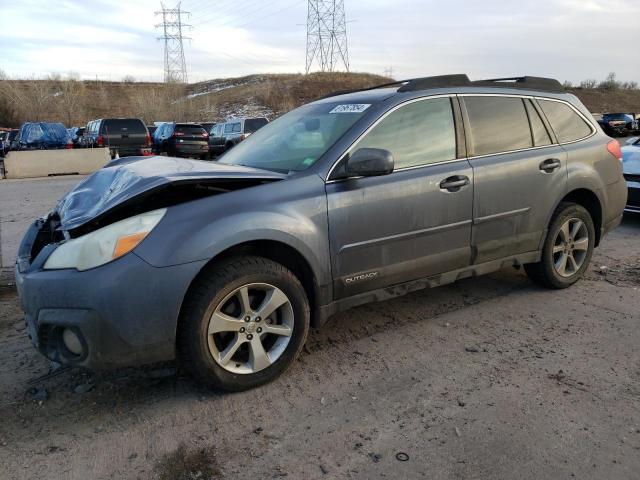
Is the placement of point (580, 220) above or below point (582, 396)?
above

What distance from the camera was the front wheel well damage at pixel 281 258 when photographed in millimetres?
3013

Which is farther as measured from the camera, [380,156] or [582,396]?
[380,156]

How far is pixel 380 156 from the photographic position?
328 cm

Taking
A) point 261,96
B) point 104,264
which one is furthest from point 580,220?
point 261,96

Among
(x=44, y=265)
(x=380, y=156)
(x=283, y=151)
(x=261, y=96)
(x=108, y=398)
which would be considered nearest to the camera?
(x=44, y=265)

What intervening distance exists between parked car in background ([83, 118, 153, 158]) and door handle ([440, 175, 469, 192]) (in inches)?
702

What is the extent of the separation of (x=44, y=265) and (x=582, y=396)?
3051mm

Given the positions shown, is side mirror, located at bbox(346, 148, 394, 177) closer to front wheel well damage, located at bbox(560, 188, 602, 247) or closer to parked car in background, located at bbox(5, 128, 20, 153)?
front wheel well damage, located at bbox(560, 188, 602, 247)

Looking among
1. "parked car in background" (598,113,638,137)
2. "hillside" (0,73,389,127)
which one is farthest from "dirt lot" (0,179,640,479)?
"hillside" (0,73,389,127)

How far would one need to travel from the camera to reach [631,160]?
783 cm

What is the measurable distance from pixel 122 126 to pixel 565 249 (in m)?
18.5

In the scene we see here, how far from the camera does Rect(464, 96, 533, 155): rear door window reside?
404cm

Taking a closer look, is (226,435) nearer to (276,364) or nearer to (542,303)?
(276,364)

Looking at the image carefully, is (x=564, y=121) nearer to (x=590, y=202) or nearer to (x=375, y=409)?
(x=590, y=202)
